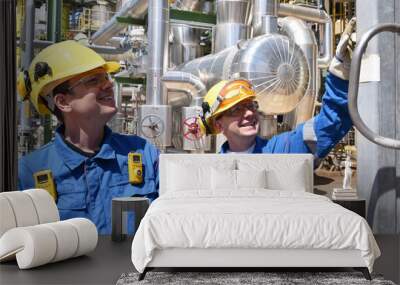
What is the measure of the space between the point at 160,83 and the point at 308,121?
1284 mm

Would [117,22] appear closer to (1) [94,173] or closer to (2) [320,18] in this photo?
(1) [94,173]

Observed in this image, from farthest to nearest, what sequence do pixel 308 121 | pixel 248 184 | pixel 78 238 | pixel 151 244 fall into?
1. pixel 308 121
2. pixel 248 184
3. pixel 78 238
4. pixel 151 244

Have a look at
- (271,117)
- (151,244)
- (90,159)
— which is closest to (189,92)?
(271,117)

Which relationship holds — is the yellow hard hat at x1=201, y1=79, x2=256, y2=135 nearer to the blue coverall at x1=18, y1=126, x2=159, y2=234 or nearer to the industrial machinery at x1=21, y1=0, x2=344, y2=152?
the industrial machinery at x1=21, y1=0, x2=344, y2=152

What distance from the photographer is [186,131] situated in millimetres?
5008

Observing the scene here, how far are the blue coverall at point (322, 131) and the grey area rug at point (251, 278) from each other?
1.64 metres

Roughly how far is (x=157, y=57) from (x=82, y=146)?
1.00 meters

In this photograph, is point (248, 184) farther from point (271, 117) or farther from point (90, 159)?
point (90, 159)

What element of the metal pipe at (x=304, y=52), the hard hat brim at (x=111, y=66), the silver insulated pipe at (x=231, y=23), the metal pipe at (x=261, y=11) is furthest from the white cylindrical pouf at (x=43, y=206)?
the metal pipe at (x=261, y=11)

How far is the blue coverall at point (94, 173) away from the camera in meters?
5.00

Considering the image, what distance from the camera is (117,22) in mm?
5066

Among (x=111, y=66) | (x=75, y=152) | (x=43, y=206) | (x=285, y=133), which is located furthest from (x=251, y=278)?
(x=111, y=66)

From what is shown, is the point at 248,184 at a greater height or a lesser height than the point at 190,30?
lesser

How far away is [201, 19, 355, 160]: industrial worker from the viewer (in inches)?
191
